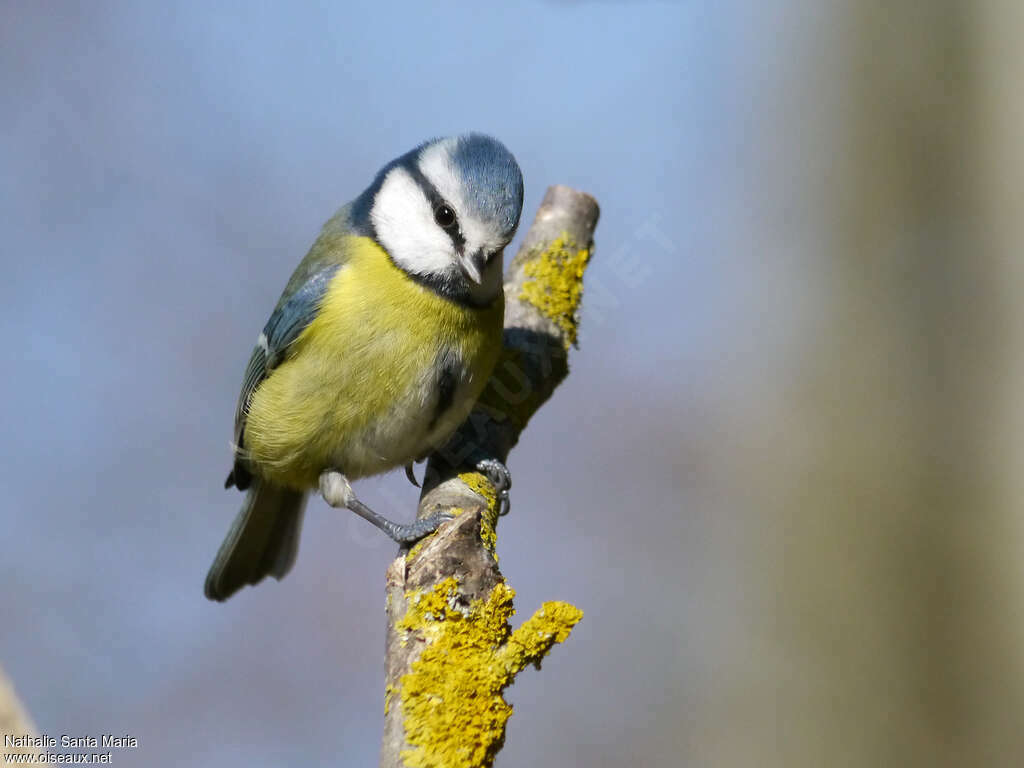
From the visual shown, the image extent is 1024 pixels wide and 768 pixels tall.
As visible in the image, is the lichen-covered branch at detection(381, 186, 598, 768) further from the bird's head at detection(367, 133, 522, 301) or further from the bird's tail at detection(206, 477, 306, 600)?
the bird's tail at detection(206, 477, 306, 600)

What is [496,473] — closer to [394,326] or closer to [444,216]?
[394,326]

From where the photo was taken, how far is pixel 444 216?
2113 mm

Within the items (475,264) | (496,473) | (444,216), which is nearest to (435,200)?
Result: (444,216)

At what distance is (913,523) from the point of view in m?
3.37

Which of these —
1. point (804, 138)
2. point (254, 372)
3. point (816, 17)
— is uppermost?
point (816, 17)

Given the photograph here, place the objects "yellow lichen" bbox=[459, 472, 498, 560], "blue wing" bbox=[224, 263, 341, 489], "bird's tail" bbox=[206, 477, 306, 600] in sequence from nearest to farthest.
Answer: "yellow lichen" bbox=[459, 472, 498, 560]
"blue wing" bbox=[224, 263, 341, 489]
"bird's tail" bbox=[206, 477, 306, 600]

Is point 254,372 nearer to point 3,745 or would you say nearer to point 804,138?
point 3,745

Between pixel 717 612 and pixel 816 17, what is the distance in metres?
2.64

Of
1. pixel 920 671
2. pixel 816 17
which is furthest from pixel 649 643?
pixel 816 17

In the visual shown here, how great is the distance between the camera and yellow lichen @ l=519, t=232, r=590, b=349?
2.56 meters

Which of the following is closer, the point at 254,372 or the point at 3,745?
the point at 3,745

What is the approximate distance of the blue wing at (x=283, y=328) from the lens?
7.43 ft

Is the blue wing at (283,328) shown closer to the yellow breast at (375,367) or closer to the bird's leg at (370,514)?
the yellow breast at (375,367)

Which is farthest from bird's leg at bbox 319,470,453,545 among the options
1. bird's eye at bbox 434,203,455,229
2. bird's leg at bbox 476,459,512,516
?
bird's eye at bbox 434,203,455,229
